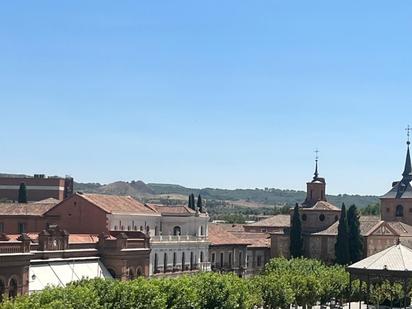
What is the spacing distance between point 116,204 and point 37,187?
80.7 meters

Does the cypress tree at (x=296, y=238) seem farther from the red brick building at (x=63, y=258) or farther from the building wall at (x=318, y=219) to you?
the red brick building at (x=63, y=258)

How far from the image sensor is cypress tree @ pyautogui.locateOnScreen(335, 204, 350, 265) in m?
94.9

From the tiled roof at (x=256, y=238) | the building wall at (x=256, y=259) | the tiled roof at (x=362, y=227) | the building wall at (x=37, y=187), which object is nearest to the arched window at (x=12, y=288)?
the building wall at (x=256, y=259)

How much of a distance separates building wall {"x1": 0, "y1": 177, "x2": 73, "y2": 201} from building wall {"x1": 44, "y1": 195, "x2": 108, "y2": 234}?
70.1 meters

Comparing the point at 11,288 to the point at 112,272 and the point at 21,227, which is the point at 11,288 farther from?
the point at 21,227

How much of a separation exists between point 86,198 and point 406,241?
43.9 m

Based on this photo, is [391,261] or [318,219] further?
[318,219]

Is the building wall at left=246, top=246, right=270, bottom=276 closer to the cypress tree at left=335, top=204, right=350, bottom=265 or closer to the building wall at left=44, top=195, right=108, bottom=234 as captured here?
the cypress tree at left=335, top=204, right=350, bottom=265

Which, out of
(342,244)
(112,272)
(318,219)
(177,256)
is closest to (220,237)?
(342,244)

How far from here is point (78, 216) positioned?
7256 centimetres

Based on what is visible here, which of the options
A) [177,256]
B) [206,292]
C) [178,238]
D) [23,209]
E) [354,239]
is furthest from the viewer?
[354,239]

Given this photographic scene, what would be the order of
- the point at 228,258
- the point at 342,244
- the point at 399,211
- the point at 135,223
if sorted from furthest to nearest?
1. the point at 399,211
2. the point at 342,244
3. the point at 228,258
4. the point at 135,223

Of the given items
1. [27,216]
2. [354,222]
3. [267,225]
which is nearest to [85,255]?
[27,216]

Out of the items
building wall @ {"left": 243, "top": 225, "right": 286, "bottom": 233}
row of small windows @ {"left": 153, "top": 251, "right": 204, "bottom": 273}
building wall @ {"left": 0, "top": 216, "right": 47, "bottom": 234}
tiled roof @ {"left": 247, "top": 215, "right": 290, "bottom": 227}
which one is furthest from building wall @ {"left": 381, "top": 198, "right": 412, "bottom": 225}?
building wall @ {"left": 0, "top": 216, "right": 47, "bottom": 234}
